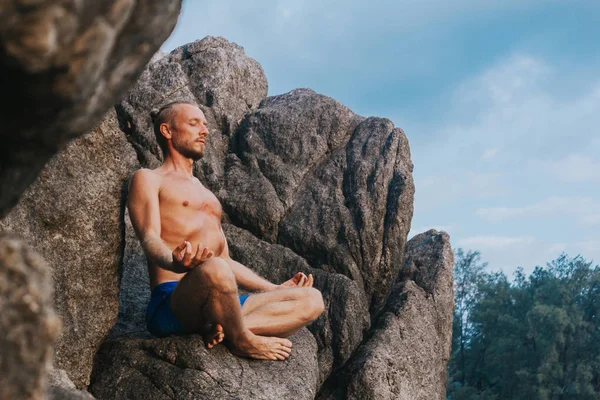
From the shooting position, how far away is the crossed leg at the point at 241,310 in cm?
599

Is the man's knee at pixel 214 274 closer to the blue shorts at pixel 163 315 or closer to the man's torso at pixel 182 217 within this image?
the blue shorts at pixel 163 315

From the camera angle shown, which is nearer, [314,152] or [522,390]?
[314,152]

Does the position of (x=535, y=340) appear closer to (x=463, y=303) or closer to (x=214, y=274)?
(x=463, y=303)

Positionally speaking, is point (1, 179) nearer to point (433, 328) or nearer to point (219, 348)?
point (219, 348)

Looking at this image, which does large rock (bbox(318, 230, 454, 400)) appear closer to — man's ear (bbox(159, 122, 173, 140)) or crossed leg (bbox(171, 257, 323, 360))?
crossed leg (bbox(171, 257, 323, 360))

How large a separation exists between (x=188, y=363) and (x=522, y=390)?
20496mm

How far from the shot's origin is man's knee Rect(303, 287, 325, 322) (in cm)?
690

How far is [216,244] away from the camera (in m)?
7.18

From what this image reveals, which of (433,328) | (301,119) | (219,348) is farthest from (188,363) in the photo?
(301,119)

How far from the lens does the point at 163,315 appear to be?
21.6 feet

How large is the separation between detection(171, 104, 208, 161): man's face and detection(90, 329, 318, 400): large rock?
181 cm

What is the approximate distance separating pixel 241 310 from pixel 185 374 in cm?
71

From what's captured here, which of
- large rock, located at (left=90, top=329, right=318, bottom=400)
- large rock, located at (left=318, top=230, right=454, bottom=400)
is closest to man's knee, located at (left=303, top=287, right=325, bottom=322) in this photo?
large rock, located at (left=90, top=329, right=318, bottom=400)

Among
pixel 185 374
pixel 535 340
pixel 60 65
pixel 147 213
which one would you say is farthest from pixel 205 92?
pixel 535 340
